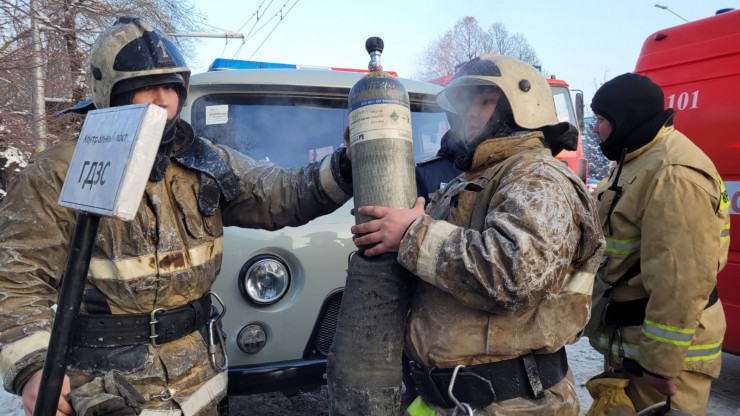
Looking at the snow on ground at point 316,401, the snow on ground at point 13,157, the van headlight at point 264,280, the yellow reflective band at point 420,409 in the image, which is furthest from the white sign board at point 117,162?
the snow on ground at point 13,157

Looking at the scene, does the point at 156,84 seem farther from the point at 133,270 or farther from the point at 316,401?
the point at 316,401

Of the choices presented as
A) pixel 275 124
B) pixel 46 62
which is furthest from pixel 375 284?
pixel 46 62

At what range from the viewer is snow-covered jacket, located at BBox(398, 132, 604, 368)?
1570mm

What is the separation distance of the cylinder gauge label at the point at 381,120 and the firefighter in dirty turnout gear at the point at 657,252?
1362 millimetres

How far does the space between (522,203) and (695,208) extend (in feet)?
4.09

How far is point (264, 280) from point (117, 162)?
6.32ft

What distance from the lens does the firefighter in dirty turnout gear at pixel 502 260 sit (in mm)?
1585

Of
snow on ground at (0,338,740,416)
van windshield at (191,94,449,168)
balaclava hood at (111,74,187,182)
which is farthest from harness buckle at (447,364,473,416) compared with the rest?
snow on ground at (0,338,740,416)

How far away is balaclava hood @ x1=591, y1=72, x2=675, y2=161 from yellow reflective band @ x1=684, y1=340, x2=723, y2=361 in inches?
40.4

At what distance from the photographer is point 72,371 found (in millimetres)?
1965

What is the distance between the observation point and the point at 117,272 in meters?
1.96

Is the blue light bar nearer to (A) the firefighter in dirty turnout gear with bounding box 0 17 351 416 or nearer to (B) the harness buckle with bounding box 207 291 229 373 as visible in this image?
(A) the firefighter in dirty turnout gear with bounding box 0 17 351 416

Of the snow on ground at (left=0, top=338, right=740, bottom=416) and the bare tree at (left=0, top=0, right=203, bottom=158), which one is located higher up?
the bare tree at (left=0, top=0, right=203, bottom=158)

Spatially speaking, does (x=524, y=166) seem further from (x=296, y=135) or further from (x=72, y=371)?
(x=296, y=135)
